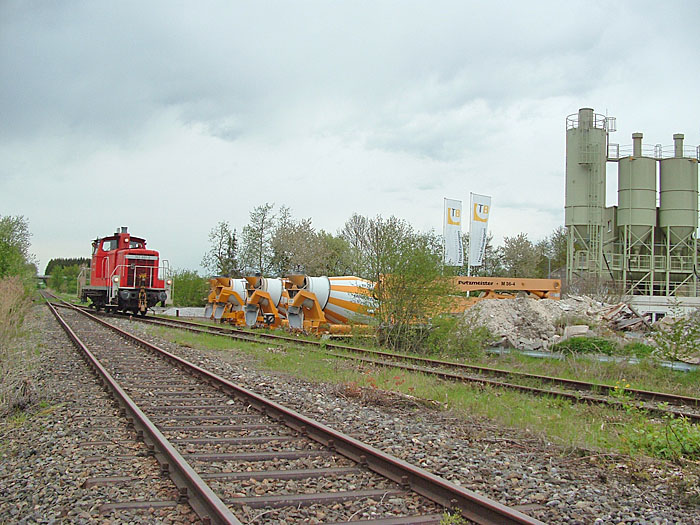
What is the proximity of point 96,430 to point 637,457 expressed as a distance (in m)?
5.94

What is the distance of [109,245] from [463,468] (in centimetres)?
2871

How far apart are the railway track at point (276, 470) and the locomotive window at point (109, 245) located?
905 inches

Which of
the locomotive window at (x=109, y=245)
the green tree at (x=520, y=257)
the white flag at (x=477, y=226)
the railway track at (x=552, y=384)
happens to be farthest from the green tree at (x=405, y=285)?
the green tree at (x=520, y=257)

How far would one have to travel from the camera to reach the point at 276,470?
217 inches

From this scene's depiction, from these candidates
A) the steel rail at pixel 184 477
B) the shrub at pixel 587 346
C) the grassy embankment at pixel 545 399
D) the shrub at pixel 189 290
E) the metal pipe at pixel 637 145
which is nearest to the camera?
the steel rail at pixel 184 477

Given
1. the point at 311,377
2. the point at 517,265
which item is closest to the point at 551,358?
the point at 311,377

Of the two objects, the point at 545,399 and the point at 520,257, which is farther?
the point at 520,257

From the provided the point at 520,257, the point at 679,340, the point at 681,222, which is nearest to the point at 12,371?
the point at 679,340

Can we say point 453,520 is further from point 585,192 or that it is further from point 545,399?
point 585,192

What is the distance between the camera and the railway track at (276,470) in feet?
14.6

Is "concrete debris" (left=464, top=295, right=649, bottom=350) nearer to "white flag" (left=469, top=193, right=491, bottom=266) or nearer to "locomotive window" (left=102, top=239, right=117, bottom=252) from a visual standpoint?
"white flag" (left=469, top=193, right=491, bottom=266)

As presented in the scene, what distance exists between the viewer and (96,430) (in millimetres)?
7035

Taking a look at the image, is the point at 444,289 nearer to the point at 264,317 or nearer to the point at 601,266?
the point at 264,317

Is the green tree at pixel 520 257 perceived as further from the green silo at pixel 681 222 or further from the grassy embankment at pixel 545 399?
the grassy embankment at pixel 545 399
